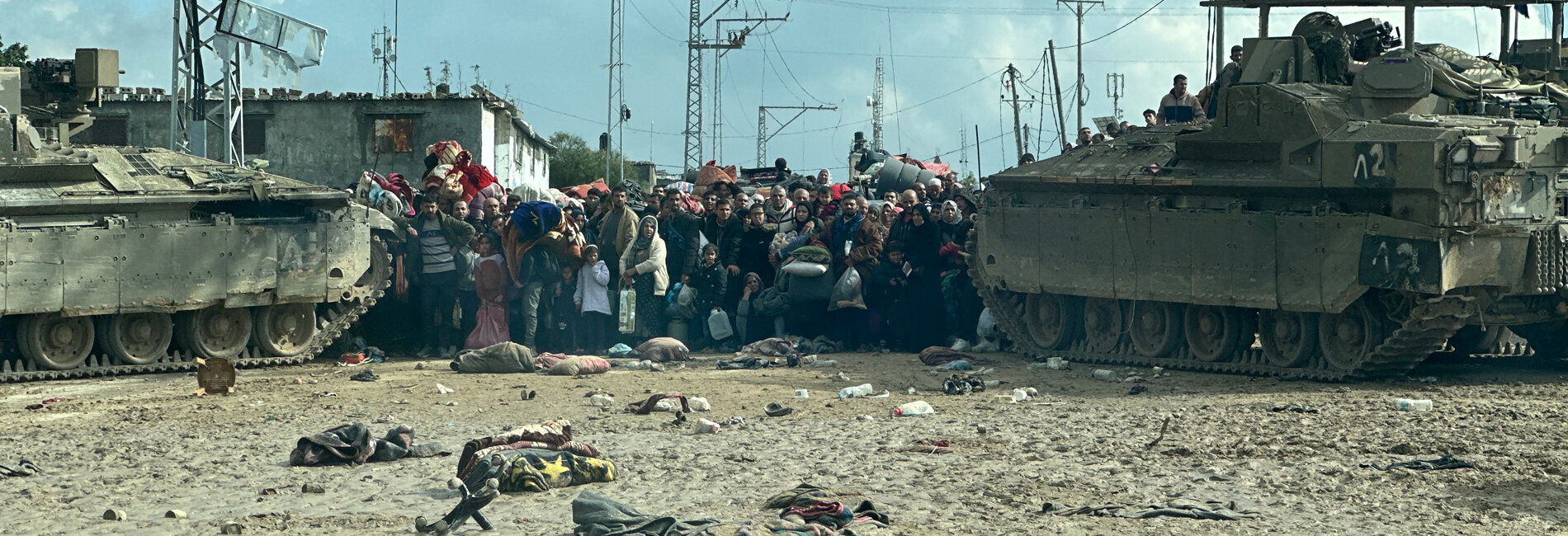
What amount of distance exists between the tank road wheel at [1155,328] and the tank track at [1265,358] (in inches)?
4.1

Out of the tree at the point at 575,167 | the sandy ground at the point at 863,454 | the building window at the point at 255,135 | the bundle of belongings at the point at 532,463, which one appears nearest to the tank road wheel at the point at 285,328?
the sandy ground at the point at 863,454

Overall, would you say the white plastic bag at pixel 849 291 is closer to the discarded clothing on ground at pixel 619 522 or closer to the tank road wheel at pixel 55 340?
the tank road wheel at pixel 55 340

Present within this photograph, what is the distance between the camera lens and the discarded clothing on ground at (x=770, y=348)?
639 inches

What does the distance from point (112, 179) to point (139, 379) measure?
1794 mm

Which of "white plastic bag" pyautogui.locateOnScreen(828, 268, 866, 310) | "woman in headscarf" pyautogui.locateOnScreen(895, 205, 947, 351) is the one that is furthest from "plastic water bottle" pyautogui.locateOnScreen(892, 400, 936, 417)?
"woman in headscarf" pyautogui.locateOnScreen(895, 205, 947, 351)

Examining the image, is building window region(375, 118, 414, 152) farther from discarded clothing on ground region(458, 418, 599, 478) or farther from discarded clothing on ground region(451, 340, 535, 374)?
discarded clothing on ground region(458, 418, 599, 478)

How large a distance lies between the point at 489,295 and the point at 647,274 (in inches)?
58.2

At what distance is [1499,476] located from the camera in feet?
29.7

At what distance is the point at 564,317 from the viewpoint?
16.7 metres

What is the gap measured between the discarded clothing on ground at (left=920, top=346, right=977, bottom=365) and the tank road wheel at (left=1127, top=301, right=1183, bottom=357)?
149 centimetres

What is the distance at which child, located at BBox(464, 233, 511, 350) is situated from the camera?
16.3 m

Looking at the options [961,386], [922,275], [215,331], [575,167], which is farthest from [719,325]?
[575,167]

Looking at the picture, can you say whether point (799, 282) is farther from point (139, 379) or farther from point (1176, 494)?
point (1176, 494)

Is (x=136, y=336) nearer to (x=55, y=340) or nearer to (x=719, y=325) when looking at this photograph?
(x=55, y=340)
